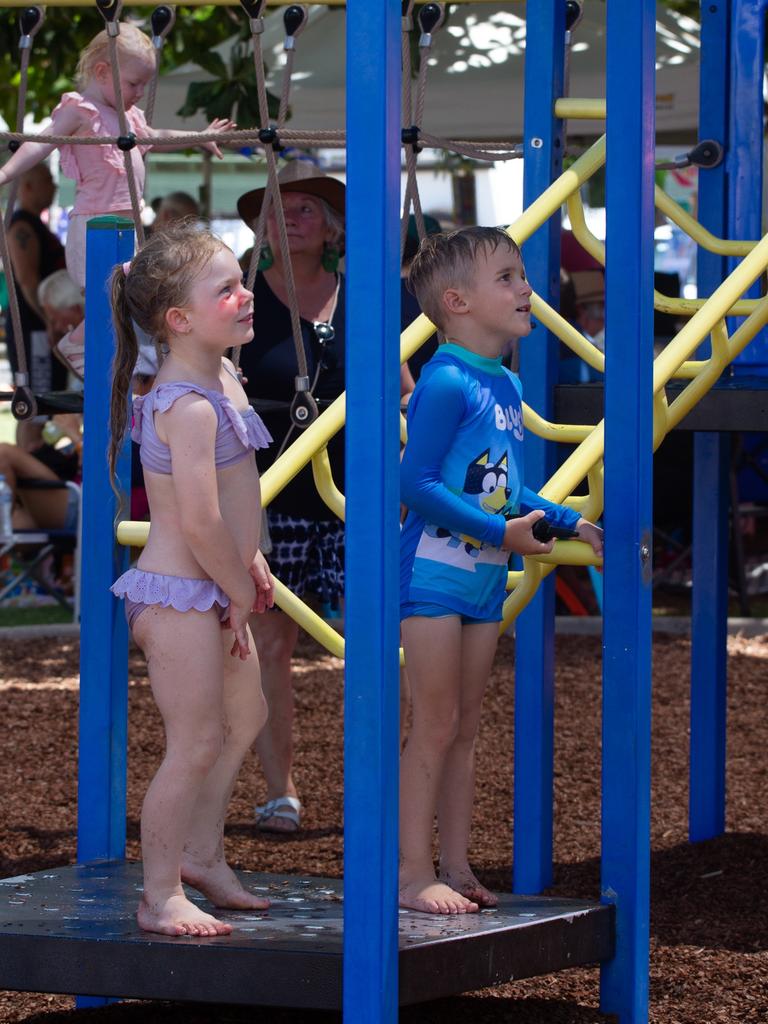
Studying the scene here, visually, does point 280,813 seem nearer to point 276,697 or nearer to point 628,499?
point 276,697

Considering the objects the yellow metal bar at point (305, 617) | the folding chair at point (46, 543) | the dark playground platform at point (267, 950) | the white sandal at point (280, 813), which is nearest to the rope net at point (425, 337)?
the yellow metal bar at point (305, 617)

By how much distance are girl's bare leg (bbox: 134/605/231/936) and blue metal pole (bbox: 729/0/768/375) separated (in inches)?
93.4

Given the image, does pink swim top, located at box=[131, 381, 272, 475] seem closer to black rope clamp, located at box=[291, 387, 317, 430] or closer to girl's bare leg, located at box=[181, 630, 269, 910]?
girl's bare leg, located at box=[181, 630, 269, 910]

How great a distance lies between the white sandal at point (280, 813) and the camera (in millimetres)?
5125

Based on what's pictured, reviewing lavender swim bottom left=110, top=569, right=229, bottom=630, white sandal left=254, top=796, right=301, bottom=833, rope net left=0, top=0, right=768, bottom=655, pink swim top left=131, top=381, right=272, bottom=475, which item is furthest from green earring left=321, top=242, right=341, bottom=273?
lavender swim bottom left=110, top=569, right=229, bottom=630

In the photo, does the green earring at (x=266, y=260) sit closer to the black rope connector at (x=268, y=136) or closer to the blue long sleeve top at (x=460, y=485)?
the black rope connector at (x=268, y=136)

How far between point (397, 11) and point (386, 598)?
0.86 metres

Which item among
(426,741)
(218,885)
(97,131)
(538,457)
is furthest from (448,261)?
(97,131)

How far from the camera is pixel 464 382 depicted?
3.16 metres

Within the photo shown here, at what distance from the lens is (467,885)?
3.29m

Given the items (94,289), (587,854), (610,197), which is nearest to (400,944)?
(610,197)

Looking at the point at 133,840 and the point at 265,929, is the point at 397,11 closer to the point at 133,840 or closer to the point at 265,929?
the point at 265,929

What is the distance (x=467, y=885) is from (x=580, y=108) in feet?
6.12

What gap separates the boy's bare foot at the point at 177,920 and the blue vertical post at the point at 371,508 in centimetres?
38
